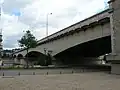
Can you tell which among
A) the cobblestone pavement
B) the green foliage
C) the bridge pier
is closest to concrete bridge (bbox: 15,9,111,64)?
the bridge pier

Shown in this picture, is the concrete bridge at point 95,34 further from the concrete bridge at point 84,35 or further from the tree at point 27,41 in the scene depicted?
the tree at point 27,41

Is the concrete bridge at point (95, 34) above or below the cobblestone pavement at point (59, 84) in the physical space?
above

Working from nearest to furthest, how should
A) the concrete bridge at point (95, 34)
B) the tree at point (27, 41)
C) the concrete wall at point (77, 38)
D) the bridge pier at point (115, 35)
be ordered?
the bridge pier at point (115, 35), the concrete bridge at point (95, 34), the concrete wall at point (77, 38), the tree at point (27, 41)

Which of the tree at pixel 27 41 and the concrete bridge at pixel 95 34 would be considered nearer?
the concrete bridge at pixel 95 34

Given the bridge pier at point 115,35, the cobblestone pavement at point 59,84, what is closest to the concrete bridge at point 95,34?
the bridge pier at point 115,35

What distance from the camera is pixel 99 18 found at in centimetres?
4078

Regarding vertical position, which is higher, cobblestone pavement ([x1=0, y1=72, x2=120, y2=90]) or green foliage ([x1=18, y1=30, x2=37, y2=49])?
green foliage ([x1=18, y1=30, x2=37, y2=49])

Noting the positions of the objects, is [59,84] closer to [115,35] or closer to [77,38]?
[115,35]

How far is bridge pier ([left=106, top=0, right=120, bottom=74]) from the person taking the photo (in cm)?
3333

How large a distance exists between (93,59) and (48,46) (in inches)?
1308

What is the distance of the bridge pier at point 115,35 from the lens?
3333 cm

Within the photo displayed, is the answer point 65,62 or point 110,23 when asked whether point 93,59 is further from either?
point 110,23

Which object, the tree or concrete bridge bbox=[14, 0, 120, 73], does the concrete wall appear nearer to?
concrete bridge bbox=[14, 0, 120, 73]

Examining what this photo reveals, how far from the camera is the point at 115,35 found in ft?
114
